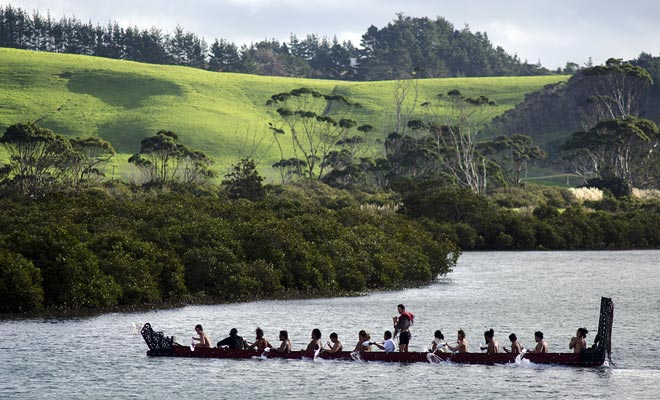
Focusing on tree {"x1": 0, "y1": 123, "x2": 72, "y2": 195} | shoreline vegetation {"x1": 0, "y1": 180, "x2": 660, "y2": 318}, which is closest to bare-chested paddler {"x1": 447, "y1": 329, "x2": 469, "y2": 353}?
shoreline vegetation {"x1": 0, "y1": 180, "x2": 660, "y2": 318}

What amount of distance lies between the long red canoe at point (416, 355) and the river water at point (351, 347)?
30cm

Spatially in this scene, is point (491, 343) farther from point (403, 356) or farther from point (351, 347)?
point (351, 347)

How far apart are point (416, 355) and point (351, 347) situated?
5.46m

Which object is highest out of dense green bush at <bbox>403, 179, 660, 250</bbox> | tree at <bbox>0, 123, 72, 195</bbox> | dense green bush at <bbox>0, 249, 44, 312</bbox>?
tree at <bbox>0, 123, 72, 195</bbox>

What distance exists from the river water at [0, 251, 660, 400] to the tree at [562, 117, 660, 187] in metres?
72.8

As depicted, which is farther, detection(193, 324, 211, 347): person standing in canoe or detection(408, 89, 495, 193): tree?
detection(408, 89, 495, 193): tree

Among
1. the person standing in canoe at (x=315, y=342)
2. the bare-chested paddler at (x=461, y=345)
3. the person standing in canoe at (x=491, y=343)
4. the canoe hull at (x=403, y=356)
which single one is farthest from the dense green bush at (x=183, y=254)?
the person standing in canoe at (x=491, y=343)

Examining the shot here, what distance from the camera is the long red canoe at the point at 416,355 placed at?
41.3 m

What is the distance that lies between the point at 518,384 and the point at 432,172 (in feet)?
383

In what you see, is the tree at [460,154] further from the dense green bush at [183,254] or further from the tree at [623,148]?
the dense green bush at [183,254]

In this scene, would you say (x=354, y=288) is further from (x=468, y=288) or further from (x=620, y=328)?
(x=620, y=328)

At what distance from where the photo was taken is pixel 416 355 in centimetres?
4306

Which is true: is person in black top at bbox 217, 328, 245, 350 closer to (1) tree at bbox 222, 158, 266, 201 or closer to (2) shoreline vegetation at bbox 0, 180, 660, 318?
(2) shoreline vegetation at bbox 0, 180, 660, 318

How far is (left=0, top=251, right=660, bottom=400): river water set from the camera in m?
38.7
